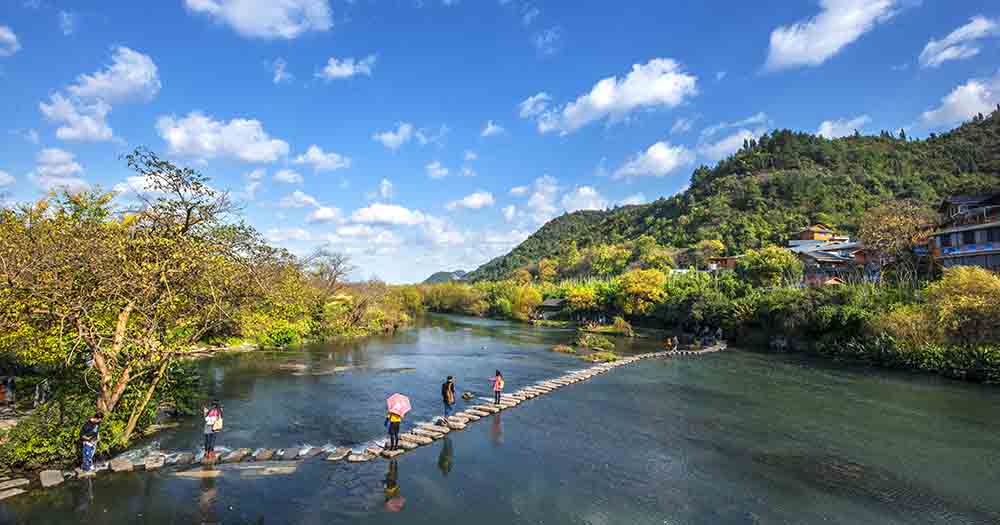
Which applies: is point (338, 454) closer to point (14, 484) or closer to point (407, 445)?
point (407, 445)

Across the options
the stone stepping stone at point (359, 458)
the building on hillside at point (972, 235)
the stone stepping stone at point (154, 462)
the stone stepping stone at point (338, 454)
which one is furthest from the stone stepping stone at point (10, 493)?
the building on hillside at point (972, 235)

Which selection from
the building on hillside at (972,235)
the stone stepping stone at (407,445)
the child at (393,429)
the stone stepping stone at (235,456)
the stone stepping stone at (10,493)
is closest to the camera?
the stone stepping stone at (10,493)

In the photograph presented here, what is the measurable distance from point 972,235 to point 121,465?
5970cm

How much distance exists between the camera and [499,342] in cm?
5397

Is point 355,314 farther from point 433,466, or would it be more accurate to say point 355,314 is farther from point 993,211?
point 993,211

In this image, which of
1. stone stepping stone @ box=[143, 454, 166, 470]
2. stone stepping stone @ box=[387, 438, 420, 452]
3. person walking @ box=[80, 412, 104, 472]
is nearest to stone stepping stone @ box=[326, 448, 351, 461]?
stone stepping stone @ box=[387, 438, 420, 452]

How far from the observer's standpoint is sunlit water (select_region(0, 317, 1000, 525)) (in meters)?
12.9

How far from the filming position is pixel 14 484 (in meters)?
13.1

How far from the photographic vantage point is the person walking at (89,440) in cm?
1386

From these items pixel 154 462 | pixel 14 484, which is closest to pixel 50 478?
pixel 14 484

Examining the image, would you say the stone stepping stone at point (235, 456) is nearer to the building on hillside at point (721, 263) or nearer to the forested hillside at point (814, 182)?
the building on hillside at point (721, 263)

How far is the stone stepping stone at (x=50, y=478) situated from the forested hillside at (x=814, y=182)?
103009 millimetres

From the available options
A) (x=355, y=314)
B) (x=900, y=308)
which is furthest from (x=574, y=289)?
(x=900, y=308)

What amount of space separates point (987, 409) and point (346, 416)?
3052cm
